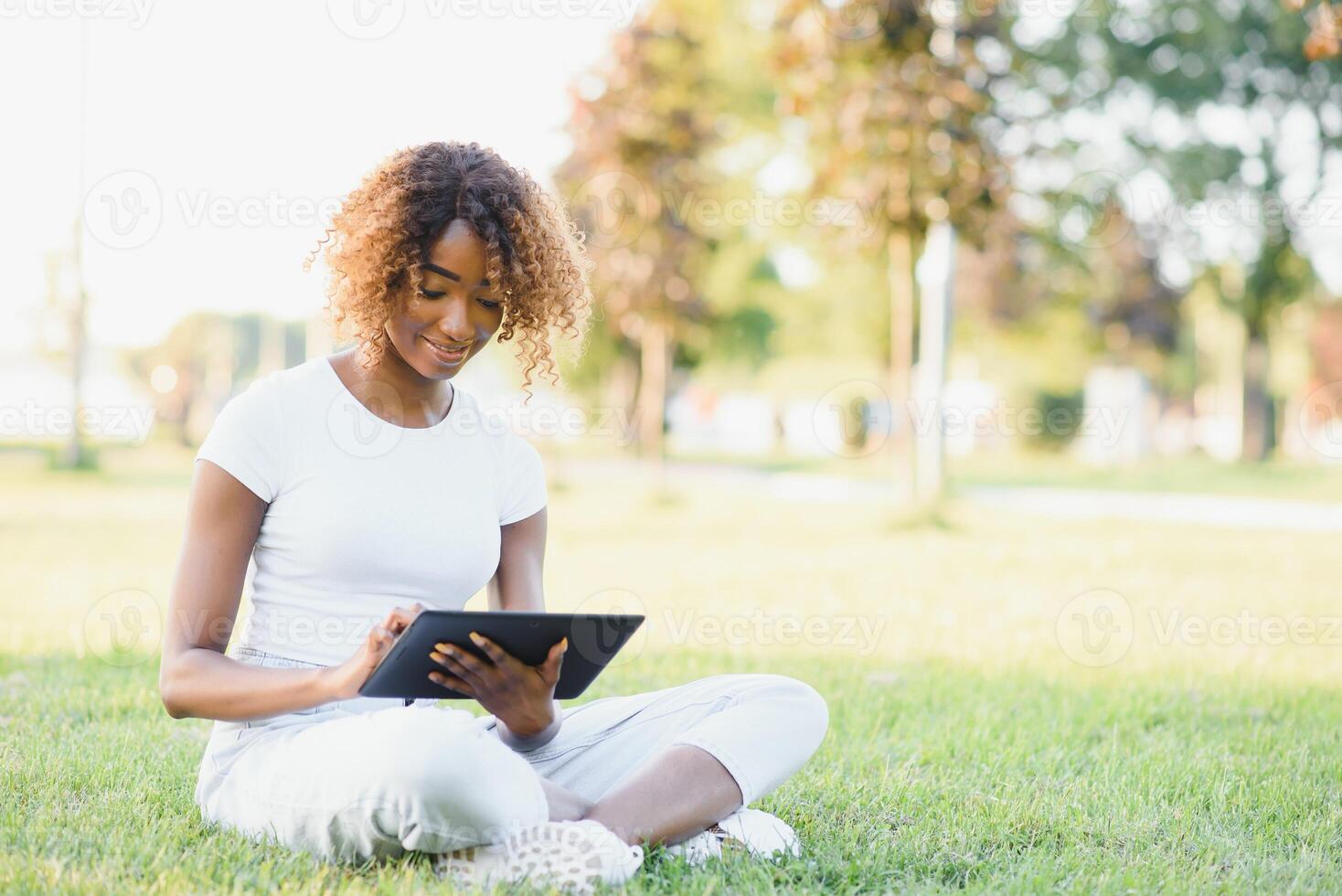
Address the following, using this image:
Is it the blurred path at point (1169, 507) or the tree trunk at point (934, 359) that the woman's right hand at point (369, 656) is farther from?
the blurred path at point (1169, 507)

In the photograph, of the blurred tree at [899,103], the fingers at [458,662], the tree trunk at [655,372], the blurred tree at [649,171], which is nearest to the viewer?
the fingers at [458,662]

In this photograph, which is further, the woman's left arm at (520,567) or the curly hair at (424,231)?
the woman's left arm at (520,567)

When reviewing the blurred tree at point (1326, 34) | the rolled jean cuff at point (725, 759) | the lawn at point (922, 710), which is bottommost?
the lawn at point (922, 710)

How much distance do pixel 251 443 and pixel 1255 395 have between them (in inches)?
1045

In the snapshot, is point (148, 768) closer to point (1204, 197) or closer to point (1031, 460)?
point (1204, 197)

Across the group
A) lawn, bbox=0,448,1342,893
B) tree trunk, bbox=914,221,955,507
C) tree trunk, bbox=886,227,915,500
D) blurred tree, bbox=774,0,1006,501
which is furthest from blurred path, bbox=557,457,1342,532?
blurred tree, bbox=774,0,1006,501

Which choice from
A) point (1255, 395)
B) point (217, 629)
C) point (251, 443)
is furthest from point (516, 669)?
point (1255, 395)

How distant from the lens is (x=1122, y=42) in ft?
69.6

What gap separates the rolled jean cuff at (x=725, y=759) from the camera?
277 centimetres

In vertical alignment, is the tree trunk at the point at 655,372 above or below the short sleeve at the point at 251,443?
above

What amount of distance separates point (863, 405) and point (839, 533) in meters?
16.2

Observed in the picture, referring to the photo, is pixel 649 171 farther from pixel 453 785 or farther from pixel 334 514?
pixel 453 785

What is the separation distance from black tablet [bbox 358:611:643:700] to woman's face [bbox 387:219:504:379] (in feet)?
2.48

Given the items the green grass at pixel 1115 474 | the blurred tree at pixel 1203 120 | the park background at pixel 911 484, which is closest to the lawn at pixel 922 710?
the park background at pixel 911 484
